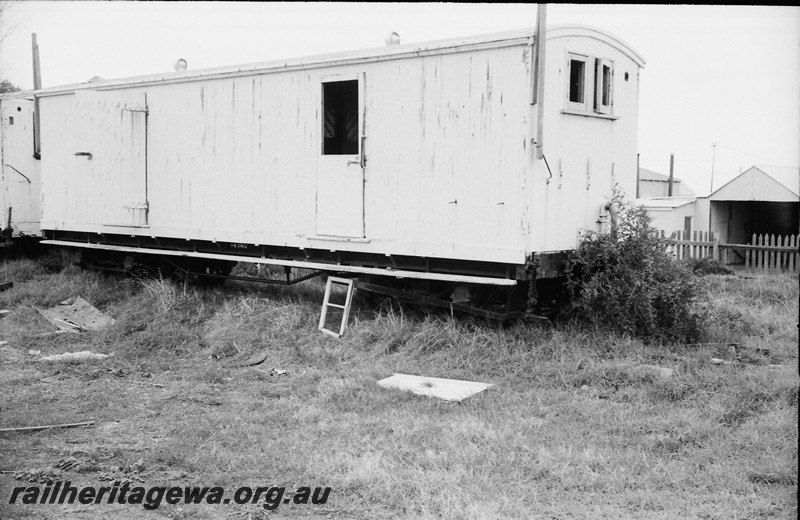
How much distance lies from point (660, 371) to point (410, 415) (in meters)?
2.45

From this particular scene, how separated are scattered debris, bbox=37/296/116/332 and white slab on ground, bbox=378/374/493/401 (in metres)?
4.85

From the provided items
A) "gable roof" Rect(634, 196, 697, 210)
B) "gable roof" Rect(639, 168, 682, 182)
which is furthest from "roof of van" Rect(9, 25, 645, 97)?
"gable roof" Rect(639, 168, 682, 182)

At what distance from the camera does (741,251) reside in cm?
1756

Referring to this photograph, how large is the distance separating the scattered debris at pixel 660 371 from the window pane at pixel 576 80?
3.32 m

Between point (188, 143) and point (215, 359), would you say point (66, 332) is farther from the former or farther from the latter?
point (188, 143)

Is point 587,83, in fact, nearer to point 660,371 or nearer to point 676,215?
point 660,371

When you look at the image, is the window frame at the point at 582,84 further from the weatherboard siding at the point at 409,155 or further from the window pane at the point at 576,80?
the weatherboard siding at the point at 409,155

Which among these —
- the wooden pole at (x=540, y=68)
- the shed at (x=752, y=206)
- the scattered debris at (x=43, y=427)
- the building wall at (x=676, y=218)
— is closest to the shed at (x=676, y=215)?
the building wall at (x=676, y=218)

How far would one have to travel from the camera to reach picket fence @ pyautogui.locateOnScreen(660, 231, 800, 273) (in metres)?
15.7

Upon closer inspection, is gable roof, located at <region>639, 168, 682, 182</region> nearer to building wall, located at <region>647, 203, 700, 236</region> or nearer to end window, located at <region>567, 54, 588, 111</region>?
building wall, located at <region>647, 203, 700, 236</region>

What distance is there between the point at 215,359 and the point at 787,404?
5.86m

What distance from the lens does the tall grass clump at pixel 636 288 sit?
8.05 m

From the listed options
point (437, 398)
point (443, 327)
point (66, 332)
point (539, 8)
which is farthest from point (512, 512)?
point (66, 332)

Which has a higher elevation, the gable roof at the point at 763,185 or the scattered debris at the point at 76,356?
the gable roof at the point at 763,185
